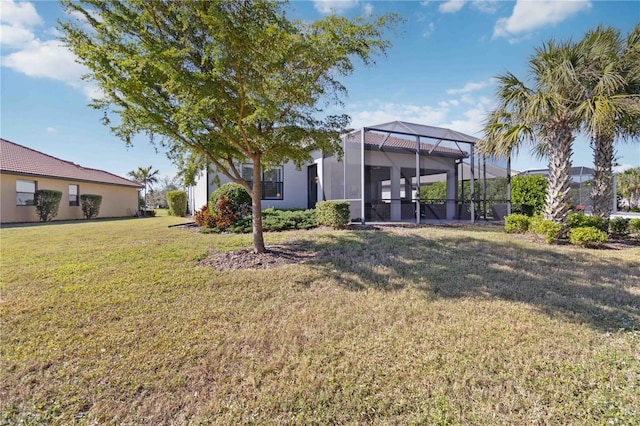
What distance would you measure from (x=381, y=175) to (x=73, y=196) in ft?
64.6

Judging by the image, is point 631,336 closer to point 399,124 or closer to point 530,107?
point 530,107

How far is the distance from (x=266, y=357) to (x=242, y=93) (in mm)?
4342

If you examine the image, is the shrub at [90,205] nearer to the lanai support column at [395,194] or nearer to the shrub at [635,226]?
the lanai support column at [395,194]

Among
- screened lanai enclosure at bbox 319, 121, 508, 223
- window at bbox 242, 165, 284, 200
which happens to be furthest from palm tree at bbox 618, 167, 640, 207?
window at bbox 242, 165, 284, 200

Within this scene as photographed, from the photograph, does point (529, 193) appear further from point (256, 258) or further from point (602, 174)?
point (256, 258)

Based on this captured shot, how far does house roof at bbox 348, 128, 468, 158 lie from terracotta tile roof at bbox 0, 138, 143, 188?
58.5 ft

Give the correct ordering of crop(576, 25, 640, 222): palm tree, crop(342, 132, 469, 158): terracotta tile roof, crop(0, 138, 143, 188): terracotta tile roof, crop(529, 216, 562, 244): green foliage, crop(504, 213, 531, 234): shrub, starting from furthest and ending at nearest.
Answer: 1. crop(0, 138, 143, 188): terracotta tile roof
2. crop(342, 132, 469, 158): terracotta tile roof
3. crop(504, 213, 531, 234): shrub
4. crop(529, 216, 562, 244): green foliage
5. crop(576, 25, 640, 222): palm tree

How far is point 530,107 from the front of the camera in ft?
25.3

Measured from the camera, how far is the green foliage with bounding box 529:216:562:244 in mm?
7861

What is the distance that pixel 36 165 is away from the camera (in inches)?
663

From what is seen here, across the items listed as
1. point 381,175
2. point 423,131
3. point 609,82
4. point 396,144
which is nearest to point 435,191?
point 381,175

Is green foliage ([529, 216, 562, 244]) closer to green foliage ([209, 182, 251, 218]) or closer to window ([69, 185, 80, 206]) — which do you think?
green foliage ([209, 182, 251, 218])

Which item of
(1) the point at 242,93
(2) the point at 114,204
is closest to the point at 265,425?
(1) the point at 242,93

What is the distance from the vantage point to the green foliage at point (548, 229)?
25.8ft
